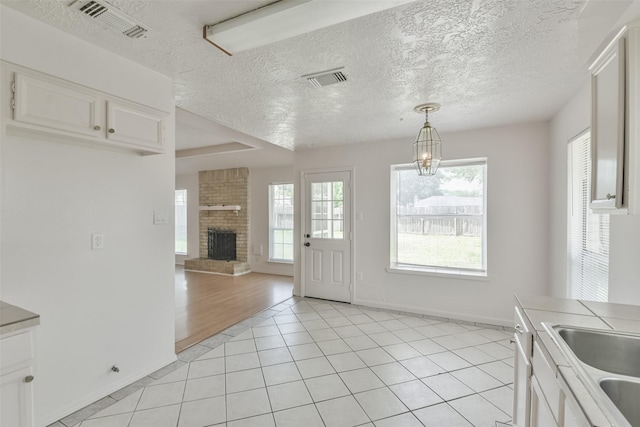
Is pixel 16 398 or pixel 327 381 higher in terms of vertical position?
pixel 16 398

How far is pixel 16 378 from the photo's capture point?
1.21 meters

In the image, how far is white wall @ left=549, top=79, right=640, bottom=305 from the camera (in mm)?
1715

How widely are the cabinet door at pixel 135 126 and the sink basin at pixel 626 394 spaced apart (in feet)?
8.88

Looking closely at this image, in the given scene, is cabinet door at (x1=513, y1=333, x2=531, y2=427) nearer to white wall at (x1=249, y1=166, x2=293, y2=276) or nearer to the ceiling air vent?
the ceiling air vent

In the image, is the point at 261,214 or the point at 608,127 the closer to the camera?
the point at 608,127

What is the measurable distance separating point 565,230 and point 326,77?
270 centimetres

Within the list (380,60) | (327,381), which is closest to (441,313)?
(327,381)

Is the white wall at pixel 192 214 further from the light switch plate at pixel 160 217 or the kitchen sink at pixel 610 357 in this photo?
the kitchen sink at pixel 610 357

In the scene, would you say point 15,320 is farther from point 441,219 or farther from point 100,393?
point 441,219

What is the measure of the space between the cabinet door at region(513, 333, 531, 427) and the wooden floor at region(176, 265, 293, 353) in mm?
2774

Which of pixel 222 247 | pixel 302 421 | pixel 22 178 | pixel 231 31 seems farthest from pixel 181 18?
pixel 222 247

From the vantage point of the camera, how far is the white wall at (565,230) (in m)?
1.71

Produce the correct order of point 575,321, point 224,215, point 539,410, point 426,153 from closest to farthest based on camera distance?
point 539,410 < point 575,321 < point 426,153 < point 224,215

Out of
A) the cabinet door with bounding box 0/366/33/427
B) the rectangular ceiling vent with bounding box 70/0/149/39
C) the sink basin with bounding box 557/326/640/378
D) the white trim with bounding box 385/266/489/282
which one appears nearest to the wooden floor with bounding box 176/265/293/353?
the cabinet door with bounding box 0/366/33/427
